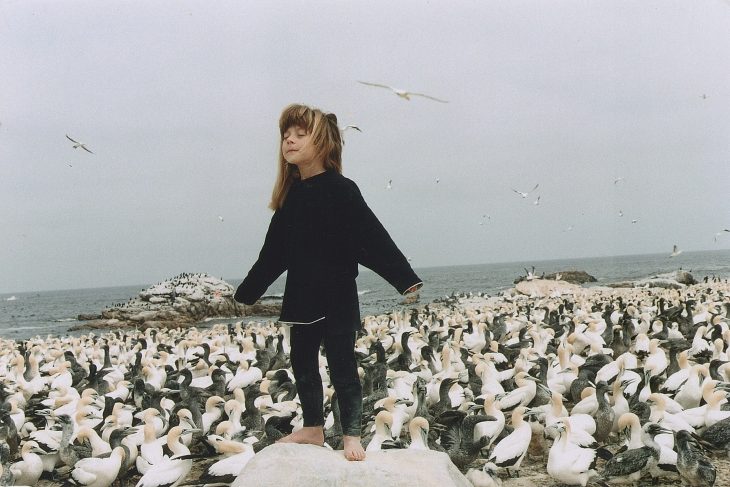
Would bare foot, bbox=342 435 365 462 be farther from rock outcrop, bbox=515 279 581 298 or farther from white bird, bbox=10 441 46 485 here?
rock outcrop, bbox=515 279 581 298

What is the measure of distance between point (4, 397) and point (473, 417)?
7.28m

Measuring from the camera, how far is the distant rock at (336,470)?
4.47 m

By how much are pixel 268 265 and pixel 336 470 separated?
154cm

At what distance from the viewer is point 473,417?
292 inches

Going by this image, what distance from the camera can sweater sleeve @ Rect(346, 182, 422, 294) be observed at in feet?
15.3

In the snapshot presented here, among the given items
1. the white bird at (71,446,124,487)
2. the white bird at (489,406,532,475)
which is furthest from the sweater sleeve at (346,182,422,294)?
the white bird at (71,446,124,487)

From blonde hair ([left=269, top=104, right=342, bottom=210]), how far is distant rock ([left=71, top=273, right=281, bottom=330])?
37241 mm

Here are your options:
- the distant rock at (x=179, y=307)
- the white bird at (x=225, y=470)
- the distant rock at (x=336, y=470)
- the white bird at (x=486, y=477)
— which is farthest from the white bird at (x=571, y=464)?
the distant rock at (x=179, y=307)

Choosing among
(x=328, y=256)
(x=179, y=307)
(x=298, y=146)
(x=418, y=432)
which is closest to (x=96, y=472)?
(x=418, y=432)

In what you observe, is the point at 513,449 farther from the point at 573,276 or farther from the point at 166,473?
the point at 573,276

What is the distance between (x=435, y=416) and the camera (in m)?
8.70

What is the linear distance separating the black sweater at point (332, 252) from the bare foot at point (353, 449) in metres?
0.79

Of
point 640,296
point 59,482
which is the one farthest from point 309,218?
point 640,296

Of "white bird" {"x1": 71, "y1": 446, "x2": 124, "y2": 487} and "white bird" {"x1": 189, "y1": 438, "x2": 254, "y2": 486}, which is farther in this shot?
"white bird" {"x1": 71, "y1": 446, "x2": 124, "y2": 487}
